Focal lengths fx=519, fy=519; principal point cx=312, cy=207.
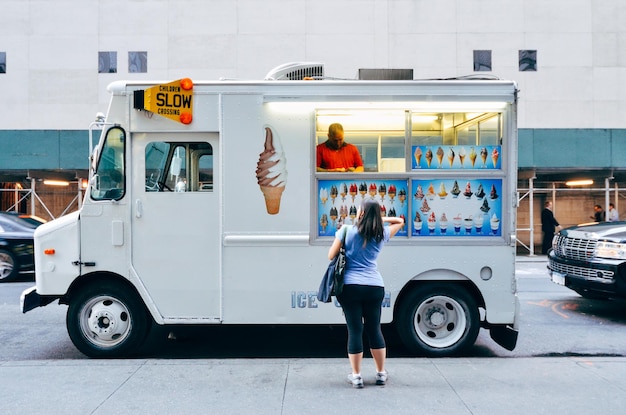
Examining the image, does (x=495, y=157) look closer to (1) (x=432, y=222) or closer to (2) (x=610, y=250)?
(1) (x=432, y=222)

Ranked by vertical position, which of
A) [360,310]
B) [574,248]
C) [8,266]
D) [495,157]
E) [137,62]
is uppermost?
[137,62]

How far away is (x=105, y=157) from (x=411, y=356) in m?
4.12

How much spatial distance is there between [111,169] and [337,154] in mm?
2534

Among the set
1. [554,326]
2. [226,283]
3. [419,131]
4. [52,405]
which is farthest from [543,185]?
[52,405]

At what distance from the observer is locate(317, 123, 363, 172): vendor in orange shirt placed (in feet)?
19.1

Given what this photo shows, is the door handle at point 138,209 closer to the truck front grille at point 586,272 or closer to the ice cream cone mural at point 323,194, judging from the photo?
the ice cream cone mural at point 323,194

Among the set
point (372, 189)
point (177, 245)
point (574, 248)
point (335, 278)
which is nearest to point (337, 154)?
point (372, 189)

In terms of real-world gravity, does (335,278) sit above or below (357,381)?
above

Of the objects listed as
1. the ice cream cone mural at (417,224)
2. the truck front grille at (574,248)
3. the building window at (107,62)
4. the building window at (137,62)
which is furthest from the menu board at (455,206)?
the building window at (107,62)

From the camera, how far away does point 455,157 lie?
5.86 m

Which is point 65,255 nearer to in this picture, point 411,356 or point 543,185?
point 411,356

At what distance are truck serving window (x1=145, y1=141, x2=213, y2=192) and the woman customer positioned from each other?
194cm

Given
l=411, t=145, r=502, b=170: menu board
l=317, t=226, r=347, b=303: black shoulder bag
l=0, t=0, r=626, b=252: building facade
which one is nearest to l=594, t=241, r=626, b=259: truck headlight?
l=411, t=145, r=502, b=170: menu board

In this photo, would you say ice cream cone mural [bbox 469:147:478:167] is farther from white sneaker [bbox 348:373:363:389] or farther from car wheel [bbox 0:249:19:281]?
car wheel [bbox 0:249:19:281]
